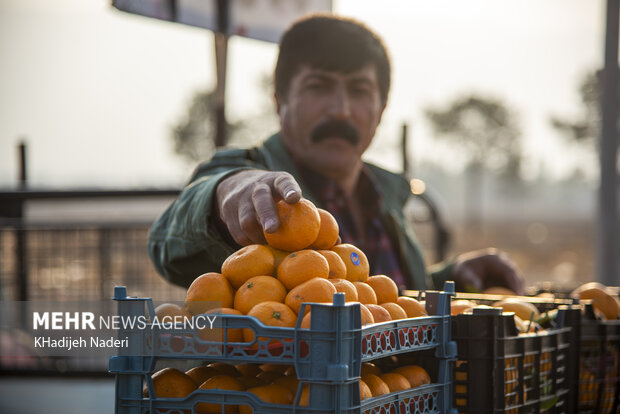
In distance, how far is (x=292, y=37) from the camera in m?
3.66

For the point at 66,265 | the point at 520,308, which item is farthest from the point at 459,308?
the point at 66,265

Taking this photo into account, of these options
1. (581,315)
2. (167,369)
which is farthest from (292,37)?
(167,369)

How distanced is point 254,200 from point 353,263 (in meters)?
0.33

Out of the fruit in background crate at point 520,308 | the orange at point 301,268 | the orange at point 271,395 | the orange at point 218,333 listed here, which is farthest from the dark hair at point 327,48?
the orange at point 271,395

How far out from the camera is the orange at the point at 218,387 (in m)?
1.80

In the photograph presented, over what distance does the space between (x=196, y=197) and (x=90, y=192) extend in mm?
3186

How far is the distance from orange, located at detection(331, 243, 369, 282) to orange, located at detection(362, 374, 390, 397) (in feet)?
1.03

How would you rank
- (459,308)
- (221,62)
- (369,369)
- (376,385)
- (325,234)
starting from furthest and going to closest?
(221,62) → (459,308) → (325,234) → (369,369) → (376,385)

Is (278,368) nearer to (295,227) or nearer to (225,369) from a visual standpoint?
(225,369)

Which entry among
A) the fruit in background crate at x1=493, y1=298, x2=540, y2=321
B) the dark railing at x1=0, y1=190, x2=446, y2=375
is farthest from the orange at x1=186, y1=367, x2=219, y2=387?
the dark railing at x1=0, y1=190, x2=446, y2=375

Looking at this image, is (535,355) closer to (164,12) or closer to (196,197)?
(196,197)

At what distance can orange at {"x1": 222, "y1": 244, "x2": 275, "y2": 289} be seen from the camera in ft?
6.56

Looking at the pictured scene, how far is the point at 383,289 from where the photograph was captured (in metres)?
2.21

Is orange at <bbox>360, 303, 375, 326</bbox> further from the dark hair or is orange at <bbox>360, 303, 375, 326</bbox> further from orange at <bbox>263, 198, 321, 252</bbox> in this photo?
the dark hair
